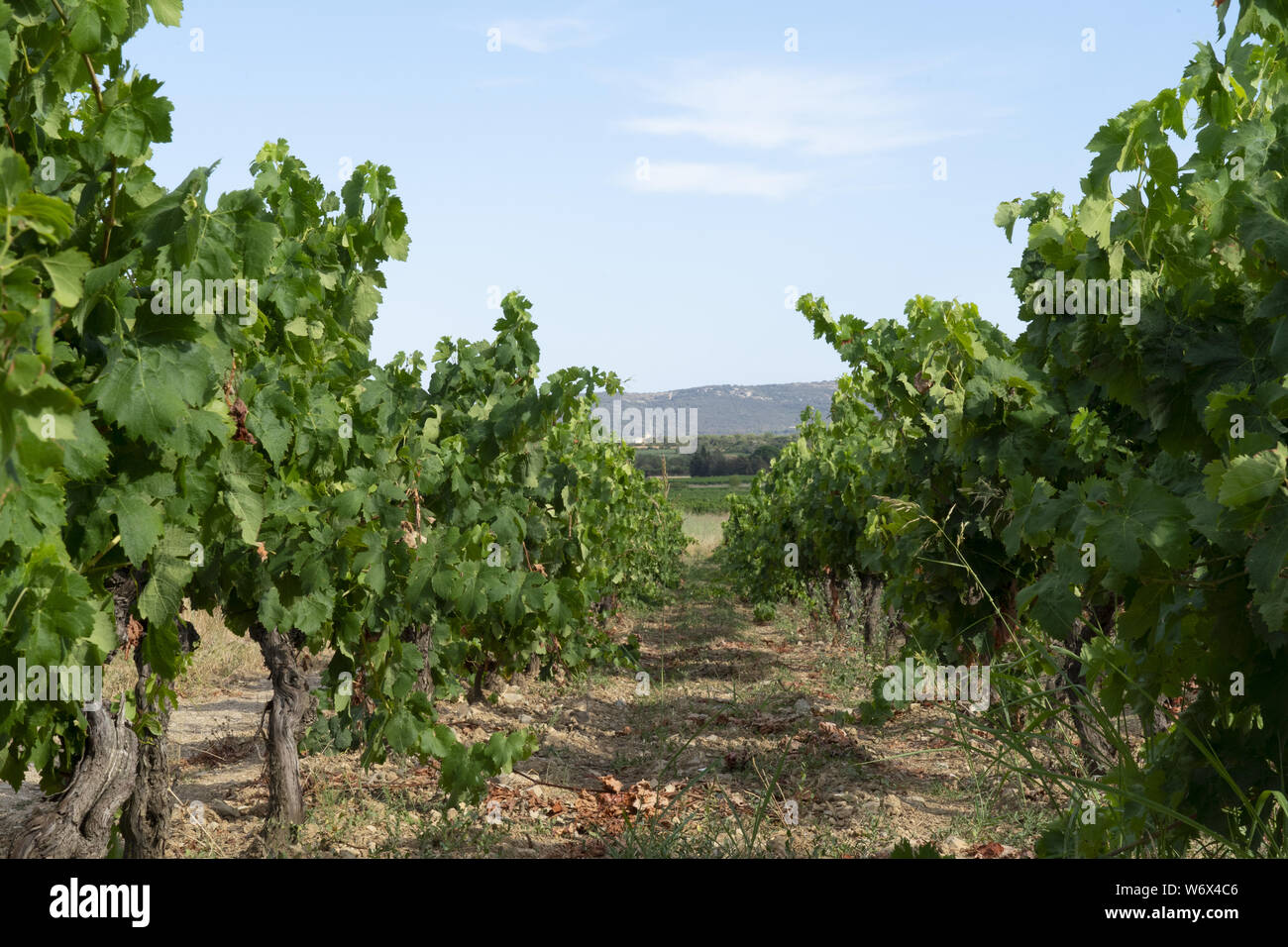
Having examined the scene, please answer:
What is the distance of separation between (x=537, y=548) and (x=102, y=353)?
5.16 metres

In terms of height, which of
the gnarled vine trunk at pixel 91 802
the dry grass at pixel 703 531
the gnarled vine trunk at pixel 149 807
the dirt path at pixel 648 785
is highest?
the gnarled vine trunk at pixel 91 802

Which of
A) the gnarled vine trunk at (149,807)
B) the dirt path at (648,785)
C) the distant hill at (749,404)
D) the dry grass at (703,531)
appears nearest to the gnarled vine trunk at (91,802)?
the gnarled vine trunk at (149,807)

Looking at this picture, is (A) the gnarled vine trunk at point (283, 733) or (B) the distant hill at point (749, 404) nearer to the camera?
(A) the gnarled vine trunk at point (283, 733)

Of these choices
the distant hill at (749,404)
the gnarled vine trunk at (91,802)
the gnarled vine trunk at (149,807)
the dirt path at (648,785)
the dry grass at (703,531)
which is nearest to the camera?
the gnarled vine trunk at (91,802)

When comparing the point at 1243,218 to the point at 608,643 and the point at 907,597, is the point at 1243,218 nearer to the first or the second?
the point at 907,597

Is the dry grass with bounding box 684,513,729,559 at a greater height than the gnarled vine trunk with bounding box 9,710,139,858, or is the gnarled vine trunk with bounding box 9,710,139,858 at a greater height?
the gnarled vine trunk with bounding box 9,710,139,858

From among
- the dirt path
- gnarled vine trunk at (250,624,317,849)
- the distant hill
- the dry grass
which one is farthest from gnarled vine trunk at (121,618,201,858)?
the distant hill

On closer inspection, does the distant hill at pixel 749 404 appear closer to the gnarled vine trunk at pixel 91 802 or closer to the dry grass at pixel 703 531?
the dry grass at pixel 703 531

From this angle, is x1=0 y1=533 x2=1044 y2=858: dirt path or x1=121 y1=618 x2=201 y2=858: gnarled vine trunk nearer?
x1=121 y1=618 x2=201 y2=858: gnarled vine trunk

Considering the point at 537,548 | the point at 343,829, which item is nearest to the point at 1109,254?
the point at 343,829

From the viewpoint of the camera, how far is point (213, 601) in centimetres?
392

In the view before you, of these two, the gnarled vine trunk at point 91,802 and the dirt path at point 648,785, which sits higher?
the gnarled vine trunk at point 91,802

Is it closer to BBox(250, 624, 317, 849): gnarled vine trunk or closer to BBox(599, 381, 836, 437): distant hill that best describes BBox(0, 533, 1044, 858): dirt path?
BBox(250, 624, 317, 849): gnarled vine trunk

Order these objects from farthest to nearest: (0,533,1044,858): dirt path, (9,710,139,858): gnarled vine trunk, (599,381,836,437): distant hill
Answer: (599,381,836,437): distant hill
(0,533,1044,858): dirt path
(9,710,139,858): gnarled vine trunk
